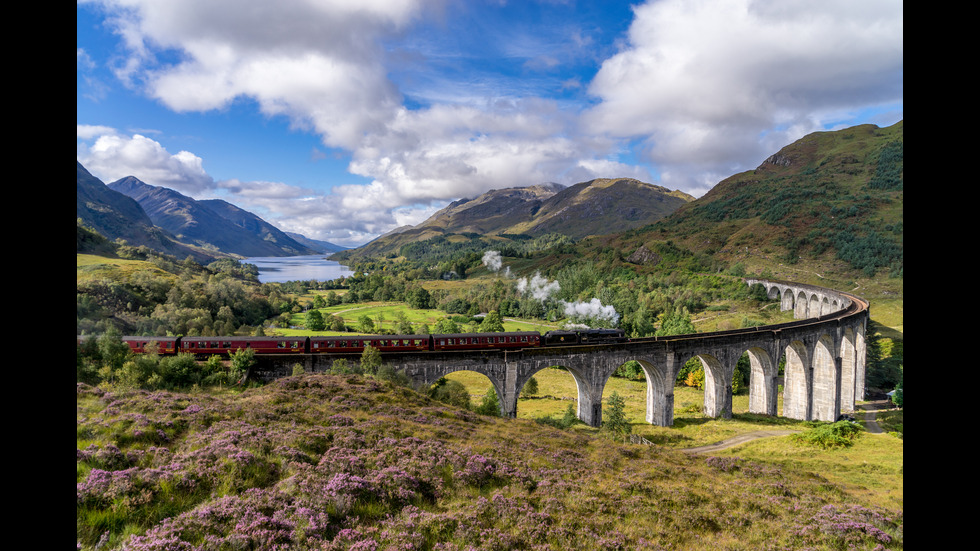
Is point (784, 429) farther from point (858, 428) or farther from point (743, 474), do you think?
point (743, 474)

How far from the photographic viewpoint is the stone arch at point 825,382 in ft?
161

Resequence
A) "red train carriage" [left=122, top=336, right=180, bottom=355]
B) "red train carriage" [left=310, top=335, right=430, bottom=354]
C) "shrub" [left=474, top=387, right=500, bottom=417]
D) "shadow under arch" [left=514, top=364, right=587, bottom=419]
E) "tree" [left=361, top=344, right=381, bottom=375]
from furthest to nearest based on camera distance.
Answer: "shadow under arch" [left=514, top=364, right=587, bottom=419]
"red train carriage" [left=310, top=335, right=430, bottom=354]
"shrub" [left=474, top=387, right=500, bottom=417]
"tree" [left=361, top=344, right=381, bottom=375]
"red train carriage" [left=122, top=336, right=180, bottom=355]

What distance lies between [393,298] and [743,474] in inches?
5349

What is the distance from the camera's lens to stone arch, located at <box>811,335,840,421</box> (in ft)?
161

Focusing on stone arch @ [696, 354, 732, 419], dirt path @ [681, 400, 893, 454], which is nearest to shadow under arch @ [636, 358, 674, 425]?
dirt path @ [681, 400, 893, 454]

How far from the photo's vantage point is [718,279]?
116 meters

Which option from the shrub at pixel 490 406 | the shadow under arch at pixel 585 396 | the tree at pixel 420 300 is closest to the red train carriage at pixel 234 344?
the shrub at pixel 490 406

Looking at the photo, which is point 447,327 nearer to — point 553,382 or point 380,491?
point 553,382

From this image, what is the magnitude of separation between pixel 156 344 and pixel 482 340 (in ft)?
80.4

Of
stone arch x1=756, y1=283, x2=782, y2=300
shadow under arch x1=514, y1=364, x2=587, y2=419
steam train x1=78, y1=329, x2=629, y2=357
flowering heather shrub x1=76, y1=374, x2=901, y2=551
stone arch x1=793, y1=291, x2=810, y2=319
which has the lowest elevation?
shadow under arch x1=514, y1=364, x2=587, y2=419

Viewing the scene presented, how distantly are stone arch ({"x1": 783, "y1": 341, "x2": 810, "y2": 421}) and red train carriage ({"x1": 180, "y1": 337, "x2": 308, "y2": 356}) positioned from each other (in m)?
51.9

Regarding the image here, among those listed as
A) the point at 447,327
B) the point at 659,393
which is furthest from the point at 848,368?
the point at 447,327

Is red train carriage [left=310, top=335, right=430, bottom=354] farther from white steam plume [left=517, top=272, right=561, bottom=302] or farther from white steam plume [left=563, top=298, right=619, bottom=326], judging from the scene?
white steam plume [left=517, top=272, right=561, bottom=302]
